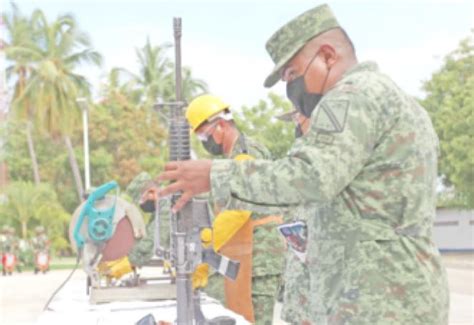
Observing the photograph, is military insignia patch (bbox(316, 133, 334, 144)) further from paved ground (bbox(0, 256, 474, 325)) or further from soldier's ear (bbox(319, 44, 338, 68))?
paved ground (bbox(0, 256, 474, 325))

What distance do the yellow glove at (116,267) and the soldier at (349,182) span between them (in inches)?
72.3

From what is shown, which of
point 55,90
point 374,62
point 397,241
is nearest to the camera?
point 397,241

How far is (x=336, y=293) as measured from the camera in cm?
149

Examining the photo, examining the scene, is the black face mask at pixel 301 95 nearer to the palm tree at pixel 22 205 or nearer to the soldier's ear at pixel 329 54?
the soldier's ear at pixel 329 54

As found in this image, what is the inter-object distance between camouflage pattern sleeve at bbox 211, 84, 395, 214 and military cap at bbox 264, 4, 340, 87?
15 cm

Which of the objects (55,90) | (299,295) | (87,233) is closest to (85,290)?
(87,233)

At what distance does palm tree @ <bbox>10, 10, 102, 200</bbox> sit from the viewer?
30.9 meters

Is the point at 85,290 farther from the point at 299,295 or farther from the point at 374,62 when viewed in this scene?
the point at 374,62

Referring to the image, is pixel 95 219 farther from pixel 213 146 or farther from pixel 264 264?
pixel 264 264

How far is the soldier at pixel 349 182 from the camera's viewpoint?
137 centimetres

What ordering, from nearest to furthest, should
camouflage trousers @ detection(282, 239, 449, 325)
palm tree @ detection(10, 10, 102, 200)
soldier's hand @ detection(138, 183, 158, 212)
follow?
camouflage trousers @ detection(282, 239, 449, 325), soldier's hand @ detection(138, 183, 158, 212), palm tree @ detection(10, 10, 102, 200)

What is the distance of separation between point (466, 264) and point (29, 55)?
66.7ft

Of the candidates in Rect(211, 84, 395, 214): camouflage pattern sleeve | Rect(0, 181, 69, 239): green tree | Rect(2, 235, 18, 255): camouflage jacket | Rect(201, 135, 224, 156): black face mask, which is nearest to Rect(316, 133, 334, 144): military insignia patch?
Rect(211, 84, 395, 214): camouflage pattern sleeve

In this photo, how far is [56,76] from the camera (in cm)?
3102
